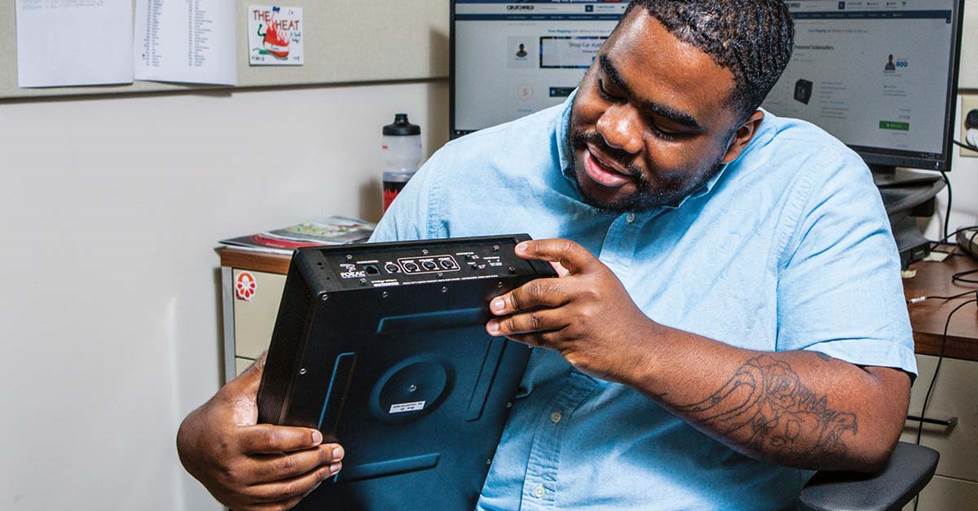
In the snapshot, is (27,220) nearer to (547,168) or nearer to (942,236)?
(547,168)

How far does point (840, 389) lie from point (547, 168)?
37 centimetres

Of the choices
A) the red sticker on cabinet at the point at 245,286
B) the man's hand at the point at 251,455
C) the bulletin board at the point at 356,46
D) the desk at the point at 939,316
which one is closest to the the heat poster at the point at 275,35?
the bulletin board at the point at 356,46

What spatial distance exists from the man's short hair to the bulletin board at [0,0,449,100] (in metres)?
0.91

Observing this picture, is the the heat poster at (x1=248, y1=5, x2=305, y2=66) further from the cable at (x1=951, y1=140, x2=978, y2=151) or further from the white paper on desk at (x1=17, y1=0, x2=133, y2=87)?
the cable at (x1=951, y1=140, x2=978, y2=151)

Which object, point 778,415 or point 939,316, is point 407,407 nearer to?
point 778,415

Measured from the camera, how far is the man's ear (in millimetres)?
1122

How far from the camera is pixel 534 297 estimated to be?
0.91 m

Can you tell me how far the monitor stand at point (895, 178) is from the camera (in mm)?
1907

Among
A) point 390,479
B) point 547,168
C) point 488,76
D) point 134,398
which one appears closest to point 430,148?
point 488,76

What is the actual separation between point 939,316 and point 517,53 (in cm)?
91

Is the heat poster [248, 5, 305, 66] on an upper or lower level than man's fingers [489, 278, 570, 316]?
upper

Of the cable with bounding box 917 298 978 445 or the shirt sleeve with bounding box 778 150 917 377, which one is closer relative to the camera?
the shirt sleeve with bounding box 778 150 917 377

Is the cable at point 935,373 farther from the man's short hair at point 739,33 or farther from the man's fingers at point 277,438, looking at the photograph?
the man's fingers at point 277,438

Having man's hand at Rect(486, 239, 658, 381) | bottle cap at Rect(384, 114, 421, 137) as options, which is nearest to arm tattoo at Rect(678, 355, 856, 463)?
man's hand at Rect(486, 239, 658, 381)
